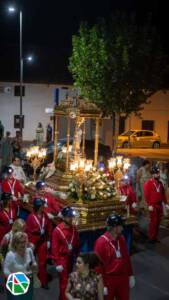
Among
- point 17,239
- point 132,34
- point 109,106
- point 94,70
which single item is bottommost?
point 17,239

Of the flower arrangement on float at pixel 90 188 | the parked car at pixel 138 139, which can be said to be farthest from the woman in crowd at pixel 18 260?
Answer: the parked car at pixel 138 139

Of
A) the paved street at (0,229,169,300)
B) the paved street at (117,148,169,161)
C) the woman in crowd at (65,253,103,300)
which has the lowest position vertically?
the paved street at (0,229,169,300)

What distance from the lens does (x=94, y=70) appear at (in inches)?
965

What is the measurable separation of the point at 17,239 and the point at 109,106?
19.4 meters

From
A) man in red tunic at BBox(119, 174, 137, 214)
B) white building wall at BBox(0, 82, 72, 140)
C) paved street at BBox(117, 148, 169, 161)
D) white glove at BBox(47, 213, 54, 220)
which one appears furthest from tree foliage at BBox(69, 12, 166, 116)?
white glove at BBox(47, 213, 54, 220)

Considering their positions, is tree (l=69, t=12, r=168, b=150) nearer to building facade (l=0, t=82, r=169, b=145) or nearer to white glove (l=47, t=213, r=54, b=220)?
building facade (l=0, t=82, r=169, b=145)

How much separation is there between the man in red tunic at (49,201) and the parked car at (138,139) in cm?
2333

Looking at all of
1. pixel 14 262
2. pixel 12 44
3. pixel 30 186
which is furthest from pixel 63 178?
pixel 12 44

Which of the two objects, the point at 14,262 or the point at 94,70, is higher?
the point at 94,70

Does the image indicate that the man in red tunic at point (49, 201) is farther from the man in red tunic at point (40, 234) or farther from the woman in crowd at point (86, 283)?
the woman in crowd at point (86, 283)

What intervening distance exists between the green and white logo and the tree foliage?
759 inches

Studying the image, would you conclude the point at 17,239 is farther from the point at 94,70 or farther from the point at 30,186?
the point at 94,70

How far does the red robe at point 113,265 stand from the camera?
661cm

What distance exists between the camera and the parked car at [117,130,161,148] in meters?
33.6
